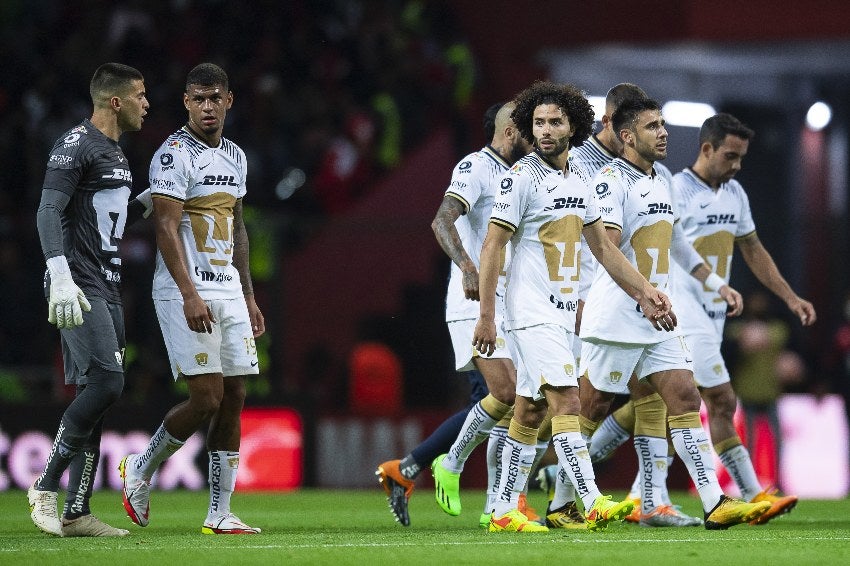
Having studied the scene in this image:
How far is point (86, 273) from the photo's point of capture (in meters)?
8.11

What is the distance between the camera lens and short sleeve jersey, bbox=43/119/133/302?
8.04m

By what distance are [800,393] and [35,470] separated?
25.3 ft

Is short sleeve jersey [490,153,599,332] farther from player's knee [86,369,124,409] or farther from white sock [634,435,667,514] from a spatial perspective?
player's knee [86,369,124,409]

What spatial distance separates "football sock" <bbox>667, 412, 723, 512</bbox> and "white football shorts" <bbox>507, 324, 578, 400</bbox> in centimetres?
81

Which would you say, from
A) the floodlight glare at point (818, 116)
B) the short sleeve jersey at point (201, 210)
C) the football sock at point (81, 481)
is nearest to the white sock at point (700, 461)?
the short sleeve jersey at point (201, 210)

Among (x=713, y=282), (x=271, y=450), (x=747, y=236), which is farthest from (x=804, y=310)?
(x=271, y=450)

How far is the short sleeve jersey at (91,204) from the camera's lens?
8.04 m

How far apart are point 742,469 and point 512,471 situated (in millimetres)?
2583

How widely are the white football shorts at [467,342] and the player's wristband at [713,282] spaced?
1.53 metres

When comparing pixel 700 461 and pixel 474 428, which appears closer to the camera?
pixel 700 461

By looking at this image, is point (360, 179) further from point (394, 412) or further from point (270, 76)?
point (394, 412)

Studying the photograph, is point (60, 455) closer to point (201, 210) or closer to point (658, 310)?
point (201, 210)

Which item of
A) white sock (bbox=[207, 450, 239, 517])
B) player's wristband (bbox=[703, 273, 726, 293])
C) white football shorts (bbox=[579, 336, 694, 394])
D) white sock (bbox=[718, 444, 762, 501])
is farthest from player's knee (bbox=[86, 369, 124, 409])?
white sock (bbox=[718, 444, 762, 501])

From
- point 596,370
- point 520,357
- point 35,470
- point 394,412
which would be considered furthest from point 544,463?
point 35,470
